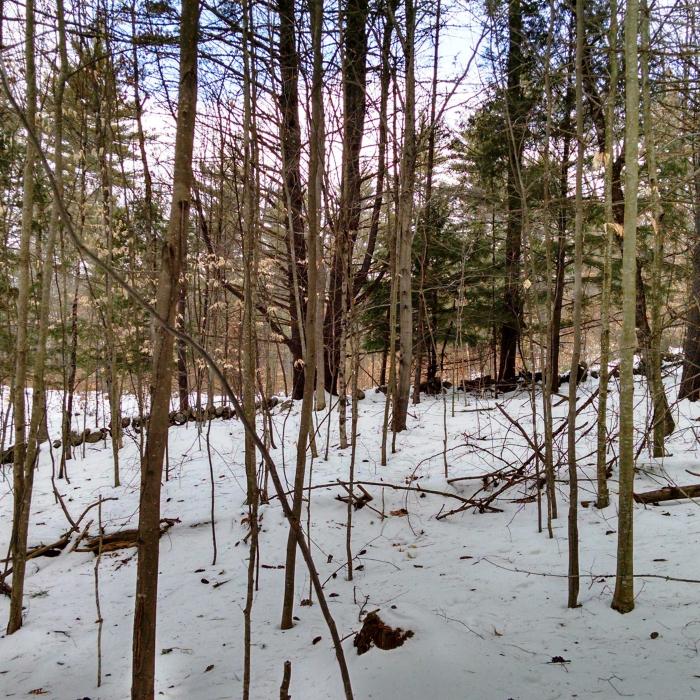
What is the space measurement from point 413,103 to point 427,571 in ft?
18.7

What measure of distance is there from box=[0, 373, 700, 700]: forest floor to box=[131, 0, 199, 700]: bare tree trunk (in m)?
1.23

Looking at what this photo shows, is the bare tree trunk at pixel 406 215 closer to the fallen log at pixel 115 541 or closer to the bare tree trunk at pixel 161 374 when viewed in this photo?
the fallen log at pixel 115 541

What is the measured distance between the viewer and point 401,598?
135 inches

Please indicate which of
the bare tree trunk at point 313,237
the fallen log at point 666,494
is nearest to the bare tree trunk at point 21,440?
the bare tree trunk at point 313,237

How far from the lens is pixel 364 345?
1132 cm

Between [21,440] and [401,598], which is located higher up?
[21,440]

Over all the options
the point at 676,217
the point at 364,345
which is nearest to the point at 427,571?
the point at 676,217

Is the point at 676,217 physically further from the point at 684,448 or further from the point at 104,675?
the point at 104,675

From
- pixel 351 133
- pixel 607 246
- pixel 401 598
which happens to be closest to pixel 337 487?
pixel 401 598

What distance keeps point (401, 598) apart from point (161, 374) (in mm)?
2711

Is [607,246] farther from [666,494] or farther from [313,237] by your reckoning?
[666,494]

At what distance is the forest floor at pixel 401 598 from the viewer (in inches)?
97.7

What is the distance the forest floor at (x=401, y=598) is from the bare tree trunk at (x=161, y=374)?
123 centimetres

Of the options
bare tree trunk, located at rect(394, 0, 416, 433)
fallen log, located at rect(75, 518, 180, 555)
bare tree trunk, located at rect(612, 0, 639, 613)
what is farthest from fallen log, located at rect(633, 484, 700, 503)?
fallen log, located at rect(75, 518, 180, 555)
